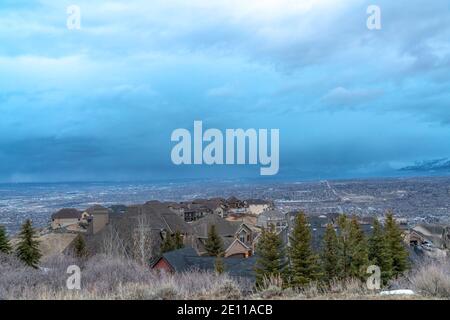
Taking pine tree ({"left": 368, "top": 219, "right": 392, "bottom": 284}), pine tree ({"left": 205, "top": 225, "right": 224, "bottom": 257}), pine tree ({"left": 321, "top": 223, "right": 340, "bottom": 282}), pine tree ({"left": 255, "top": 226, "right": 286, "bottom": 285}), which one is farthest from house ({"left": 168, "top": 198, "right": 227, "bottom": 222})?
pine tree ({"left": 255, "top": 226, "right": 286, "bottom": 285})

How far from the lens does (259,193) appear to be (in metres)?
89.2

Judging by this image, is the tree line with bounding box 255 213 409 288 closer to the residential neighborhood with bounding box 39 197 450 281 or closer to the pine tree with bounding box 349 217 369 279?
the pine tree with bounding box 349 217 369 279

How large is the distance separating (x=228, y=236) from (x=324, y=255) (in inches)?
986

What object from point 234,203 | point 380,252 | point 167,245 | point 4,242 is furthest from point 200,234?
point 234,203

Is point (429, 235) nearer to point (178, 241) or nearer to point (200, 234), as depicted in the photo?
point (200, 234)

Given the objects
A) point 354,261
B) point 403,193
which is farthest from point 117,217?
point 403,193

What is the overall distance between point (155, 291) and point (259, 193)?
81.2 m

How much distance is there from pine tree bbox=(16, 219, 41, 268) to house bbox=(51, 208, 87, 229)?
39964 mm

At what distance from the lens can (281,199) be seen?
78.1 m

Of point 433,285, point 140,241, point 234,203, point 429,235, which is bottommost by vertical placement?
point 429,235

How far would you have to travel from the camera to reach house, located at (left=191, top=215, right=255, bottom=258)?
1741 inches

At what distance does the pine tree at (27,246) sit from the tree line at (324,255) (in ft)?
43.7

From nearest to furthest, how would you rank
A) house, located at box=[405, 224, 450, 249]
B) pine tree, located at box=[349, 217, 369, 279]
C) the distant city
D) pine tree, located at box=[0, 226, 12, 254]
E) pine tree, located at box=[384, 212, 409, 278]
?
pine tree, located at box=[349, 217, 369, 279] → pine tree, located at box=[0, 226, 12, 254] → pine tree, located at box=[384, 212, 409, 278] → the distant city → house, located at box=[405, 224, 450, 249]
